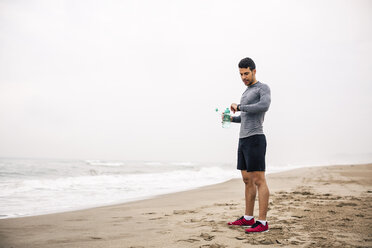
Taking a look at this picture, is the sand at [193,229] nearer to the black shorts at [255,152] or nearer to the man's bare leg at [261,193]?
the man's bare leg at [261,193]

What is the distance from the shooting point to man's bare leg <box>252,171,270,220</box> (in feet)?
9.42

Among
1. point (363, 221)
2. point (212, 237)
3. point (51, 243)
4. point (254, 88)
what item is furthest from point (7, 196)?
point (363, 221)

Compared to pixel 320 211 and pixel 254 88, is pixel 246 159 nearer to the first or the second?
pixel 254 88

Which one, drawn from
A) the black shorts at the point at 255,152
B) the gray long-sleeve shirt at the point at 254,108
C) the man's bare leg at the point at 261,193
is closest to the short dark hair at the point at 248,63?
the gray long-sleeve shirt at the point at 254,108

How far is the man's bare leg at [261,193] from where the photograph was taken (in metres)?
2.87

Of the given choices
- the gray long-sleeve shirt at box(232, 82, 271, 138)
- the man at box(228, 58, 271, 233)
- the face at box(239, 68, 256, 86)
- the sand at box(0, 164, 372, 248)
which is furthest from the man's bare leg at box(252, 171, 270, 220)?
the face at box(239, 68, 256, 86)

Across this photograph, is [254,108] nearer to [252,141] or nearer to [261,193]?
[252,141]

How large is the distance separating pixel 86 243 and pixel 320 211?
3149mm

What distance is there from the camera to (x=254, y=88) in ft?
10.4

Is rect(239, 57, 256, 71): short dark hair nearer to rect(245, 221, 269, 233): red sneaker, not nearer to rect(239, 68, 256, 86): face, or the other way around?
rect(239, 68, 256, 86): face

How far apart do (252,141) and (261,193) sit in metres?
0.59

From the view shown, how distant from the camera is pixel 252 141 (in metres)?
3.03

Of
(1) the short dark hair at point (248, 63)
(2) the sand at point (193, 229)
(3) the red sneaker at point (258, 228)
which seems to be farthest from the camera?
(1) the short dark hair at point (248, 63)

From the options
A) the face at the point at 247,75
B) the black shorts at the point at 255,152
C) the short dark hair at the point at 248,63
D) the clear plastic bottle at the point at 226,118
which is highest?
the short dark hair at the point at 248,63
